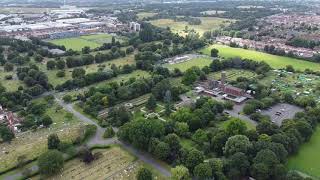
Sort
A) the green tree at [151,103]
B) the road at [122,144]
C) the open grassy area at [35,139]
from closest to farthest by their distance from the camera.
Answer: the road at [122,144] → the open grassy area at [35,139] → the green tree at [151,103]

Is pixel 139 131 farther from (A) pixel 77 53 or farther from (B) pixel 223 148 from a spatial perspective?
(A) pixel 77 53

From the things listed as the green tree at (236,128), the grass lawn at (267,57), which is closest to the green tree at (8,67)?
the grass lawn at (267,57)

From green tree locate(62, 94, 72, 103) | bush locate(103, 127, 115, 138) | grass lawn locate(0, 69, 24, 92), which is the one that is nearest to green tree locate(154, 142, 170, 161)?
bush locate(103, 127, 115, 138)

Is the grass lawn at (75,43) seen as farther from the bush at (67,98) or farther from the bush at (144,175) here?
the bush at (144,175)

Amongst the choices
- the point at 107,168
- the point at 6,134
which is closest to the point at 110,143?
the point at 107,168

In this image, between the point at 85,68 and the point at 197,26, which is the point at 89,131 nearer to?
the point at 85,68

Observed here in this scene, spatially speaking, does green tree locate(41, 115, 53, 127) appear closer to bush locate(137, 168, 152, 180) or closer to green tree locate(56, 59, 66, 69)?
bush locate(137, 168, 152, 180)
